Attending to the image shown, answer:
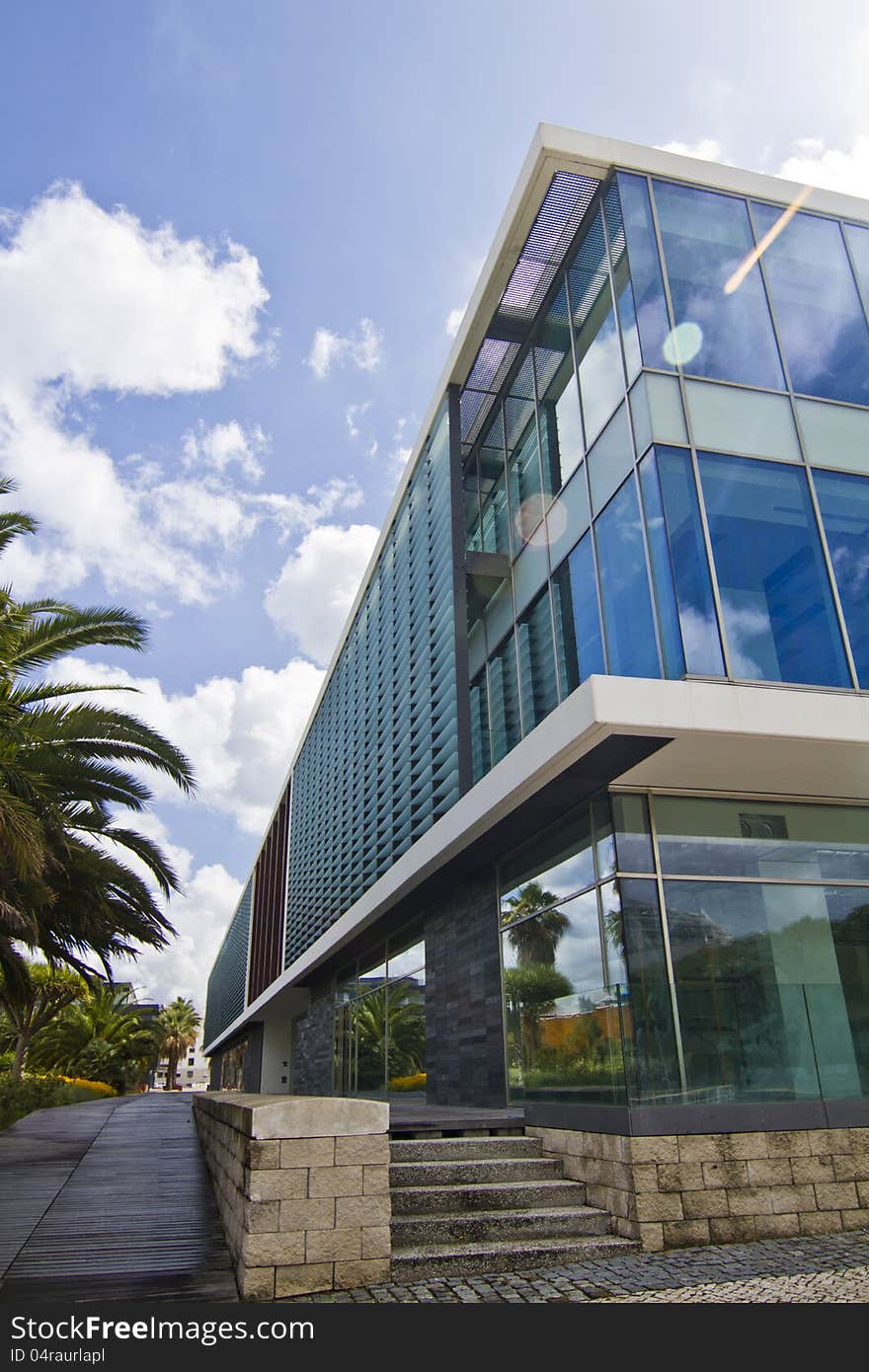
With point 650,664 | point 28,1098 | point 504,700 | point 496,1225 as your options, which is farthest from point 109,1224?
point 28,1098

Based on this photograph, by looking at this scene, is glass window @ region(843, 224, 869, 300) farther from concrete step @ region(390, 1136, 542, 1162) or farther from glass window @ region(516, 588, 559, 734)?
concrete step @ region(390, 1136, 542, 1162)

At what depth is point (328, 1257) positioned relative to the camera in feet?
19.1

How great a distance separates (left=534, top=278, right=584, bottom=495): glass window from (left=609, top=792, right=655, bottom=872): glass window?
5.00 m

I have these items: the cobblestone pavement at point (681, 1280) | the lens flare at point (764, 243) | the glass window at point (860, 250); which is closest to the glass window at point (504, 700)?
the lens flare at point (764, 243)

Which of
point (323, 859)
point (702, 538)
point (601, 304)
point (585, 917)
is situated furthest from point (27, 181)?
point (323, 859)

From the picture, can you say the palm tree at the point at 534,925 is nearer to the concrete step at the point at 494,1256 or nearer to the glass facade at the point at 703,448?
the glass facade at the point at 703,448

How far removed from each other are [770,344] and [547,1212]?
9792 millimetres

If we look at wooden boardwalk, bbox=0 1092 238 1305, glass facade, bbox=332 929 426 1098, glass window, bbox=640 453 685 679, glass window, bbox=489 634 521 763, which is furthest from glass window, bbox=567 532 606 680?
glass facade, bbox=332 929 426 1098

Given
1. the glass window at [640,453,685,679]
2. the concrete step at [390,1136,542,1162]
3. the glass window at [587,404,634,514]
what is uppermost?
the glass window at [587,404,634,514]

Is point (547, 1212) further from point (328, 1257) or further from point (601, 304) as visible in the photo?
point (601, 304)

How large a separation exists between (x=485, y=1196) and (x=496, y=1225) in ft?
1.40

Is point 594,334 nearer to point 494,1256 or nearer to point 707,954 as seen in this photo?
point 707,954

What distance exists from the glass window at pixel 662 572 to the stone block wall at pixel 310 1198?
487cm

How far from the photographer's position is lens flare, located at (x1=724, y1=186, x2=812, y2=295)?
10.9 m
